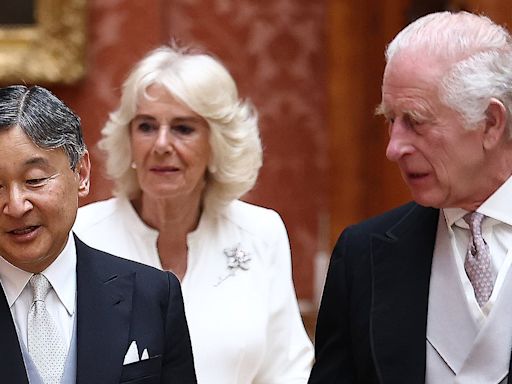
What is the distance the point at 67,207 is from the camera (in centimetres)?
250

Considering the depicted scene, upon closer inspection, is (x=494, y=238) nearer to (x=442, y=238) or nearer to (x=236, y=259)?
(x=442, y=238)

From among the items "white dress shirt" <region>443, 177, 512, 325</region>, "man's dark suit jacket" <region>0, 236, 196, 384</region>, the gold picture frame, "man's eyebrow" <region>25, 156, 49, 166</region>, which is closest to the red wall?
the gold picture frame

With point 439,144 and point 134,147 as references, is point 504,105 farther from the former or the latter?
point 134,147

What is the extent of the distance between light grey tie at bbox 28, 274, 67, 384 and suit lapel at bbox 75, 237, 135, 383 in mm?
45

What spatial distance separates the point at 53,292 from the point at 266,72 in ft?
12.9

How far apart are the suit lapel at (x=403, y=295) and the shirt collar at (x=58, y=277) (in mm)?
736

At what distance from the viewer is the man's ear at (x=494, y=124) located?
2707 mm

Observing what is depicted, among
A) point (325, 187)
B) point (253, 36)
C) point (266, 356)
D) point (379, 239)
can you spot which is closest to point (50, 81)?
point (253, 36)

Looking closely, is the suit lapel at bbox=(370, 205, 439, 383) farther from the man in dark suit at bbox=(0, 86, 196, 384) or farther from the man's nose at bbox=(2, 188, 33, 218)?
the man's nose at bbox=(2, 188, 33, 218)

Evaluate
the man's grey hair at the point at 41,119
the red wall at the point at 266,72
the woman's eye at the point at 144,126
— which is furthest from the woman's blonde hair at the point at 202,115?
the red wall at the point at 266,72

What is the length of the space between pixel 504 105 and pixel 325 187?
3.79 metres

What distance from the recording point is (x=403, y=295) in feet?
9.26

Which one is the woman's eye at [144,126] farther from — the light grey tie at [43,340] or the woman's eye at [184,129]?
the light grey tie at [43,340]

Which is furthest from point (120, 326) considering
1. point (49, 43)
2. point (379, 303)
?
point (49, 43)
